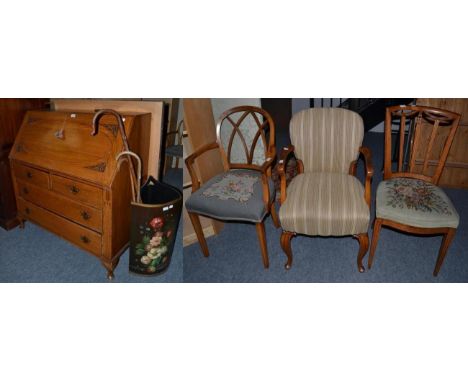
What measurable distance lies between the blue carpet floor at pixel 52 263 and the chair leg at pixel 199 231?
210 mm

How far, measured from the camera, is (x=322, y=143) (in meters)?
2.37

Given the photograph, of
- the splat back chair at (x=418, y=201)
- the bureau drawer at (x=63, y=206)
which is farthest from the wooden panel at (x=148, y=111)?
the splat back chair at (x=418, y=201)

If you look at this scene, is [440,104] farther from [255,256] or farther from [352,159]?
[255,256]

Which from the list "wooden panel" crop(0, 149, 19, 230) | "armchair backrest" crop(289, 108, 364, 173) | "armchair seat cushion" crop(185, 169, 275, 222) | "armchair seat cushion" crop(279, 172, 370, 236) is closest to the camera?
"armchair seat cushion" crop(279, 172, 370, 236)

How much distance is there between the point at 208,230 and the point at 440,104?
268 cm

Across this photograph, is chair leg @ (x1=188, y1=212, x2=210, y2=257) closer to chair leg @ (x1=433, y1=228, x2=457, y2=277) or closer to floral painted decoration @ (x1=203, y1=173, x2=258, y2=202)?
floral painted decoration @ (x1=203, y1=173, x2=258, y2=202)

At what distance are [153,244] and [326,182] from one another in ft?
4.04

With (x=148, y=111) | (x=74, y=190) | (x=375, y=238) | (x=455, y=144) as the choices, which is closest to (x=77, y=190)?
(x=74, y=190)

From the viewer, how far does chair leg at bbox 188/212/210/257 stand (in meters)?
2.31

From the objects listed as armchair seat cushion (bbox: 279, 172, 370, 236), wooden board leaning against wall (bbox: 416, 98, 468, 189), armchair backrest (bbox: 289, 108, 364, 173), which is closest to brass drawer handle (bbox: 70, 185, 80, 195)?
armchair seat cushion (bbox: 279, 172, 370, 236)

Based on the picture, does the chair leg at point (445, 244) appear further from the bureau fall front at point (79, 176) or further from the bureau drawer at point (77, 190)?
the bureau drawer at point (77, 190)

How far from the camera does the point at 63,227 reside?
233cm

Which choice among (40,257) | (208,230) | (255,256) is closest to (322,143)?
(255,256)

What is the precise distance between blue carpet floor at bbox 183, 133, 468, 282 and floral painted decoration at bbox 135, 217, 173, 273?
0.93ft
